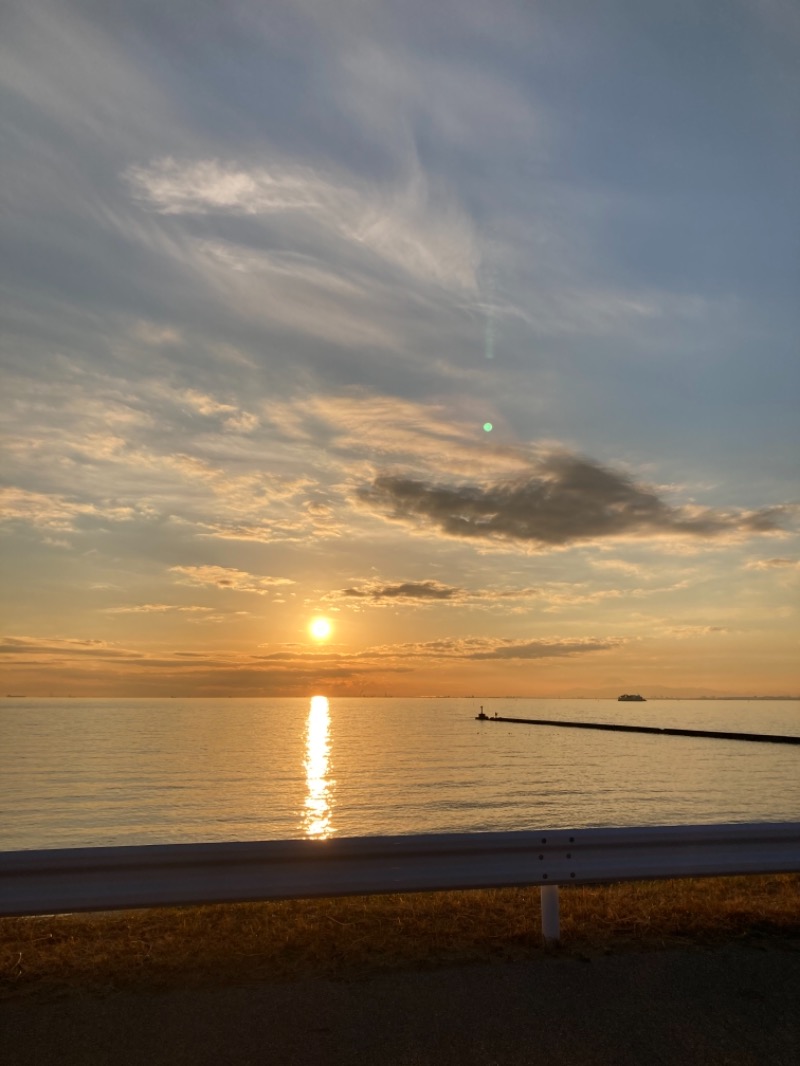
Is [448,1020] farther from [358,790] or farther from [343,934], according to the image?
[358,790]

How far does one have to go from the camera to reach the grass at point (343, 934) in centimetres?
585

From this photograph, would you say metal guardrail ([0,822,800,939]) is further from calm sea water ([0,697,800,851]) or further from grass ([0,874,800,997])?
calm sea water ([0,697,800,851])

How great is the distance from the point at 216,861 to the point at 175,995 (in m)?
0.88

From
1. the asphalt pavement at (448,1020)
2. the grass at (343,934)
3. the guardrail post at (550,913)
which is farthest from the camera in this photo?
the guardrail post at (550,913)

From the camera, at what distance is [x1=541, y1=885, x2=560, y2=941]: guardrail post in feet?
21.2

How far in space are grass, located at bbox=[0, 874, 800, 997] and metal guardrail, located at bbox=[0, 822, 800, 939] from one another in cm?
51

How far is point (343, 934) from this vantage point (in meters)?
6.62

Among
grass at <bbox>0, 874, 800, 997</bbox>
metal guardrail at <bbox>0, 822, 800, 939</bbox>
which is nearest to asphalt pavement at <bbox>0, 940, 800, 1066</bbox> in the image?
grass at <bbox>0, 874, 800, 997</bbox>

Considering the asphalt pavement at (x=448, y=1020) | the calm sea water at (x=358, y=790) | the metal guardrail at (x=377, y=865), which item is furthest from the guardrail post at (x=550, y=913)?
the calm sea water at (x=358, y=790)

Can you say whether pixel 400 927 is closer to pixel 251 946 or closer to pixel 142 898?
pixel 251 946

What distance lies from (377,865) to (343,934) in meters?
0.96

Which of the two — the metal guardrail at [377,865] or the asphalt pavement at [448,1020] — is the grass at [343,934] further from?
the metal guardrail at [377,865]

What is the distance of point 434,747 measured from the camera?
94.9 m

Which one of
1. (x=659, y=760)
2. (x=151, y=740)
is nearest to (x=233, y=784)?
(x=659, y=760)
